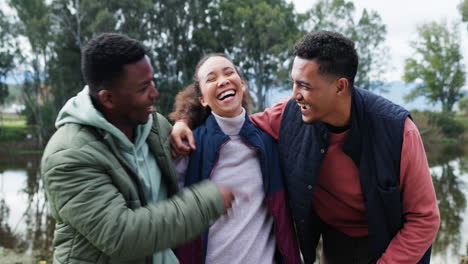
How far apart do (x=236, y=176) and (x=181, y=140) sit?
33 cm

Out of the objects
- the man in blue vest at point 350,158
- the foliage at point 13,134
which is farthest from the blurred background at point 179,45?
the man in blue vest at point 350,158

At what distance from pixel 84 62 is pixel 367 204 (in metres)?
1.49

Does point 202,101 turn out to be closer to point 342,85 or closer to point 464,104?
point 342,85

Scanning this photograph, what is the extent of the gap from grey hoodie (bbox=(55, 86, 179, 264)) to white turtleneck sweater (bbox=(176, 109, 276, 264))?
0.33m

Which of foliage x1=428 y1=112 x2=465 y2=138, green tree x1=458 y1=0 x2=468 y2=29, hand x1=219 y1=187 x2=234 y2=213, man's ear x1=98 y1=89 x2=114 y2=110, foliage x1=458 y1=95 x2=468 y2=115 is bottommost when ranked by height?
foliage x1=428 y1=112 x2=465 y2=138

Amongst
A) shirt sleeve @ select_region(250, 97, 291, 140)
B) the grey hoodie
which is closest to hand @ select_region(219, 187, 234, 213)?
the grey hoodie

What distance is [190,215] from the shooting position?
4.71 feet

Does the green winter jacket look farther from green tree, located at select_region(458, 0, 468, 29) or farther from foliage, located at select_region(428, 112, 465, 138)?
foliage, located at select_region(428, 112, 465, 138)

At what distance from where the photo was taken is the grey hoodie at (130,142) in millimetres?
1474

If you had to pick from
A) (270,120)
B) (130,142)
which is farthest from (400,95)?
(130,142)

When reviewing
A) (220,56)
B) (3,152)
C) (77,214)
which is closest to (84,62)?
(77,214)

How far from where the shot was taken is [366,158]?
2.13 metres

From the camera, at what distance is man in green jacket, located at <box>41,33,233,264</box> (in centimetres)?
136

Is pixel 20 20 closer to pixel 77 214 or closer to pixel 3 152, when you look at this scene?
pixel 3 152
